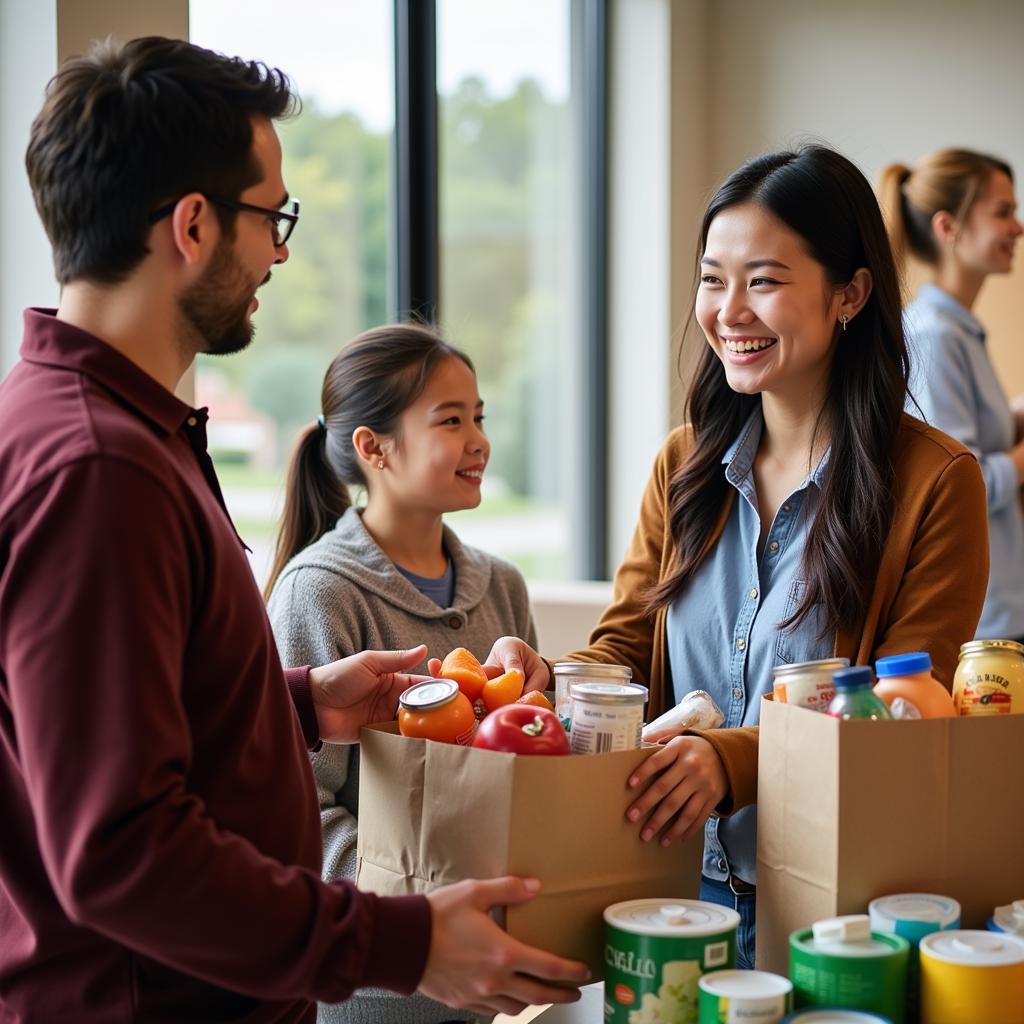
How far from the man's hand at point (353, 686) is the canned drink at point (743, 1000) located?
51cm

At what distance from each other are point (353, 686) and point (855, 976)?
63 cm

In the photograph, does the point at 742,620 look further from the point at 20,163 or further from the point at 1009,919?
the point at 20,163

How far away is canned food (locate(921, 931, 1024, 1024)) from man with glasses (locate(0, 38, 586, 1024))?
321 millimetres

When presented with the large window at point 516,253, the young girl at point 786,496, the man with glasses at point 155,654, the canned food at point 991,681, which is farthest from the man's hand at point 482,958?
the large window at point 516,253

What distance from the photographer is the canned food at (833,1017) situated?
1.04 metres

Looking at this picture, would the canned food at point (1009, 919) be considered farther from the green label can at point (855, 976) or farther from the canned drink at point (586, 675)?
the canned drink at point (586, 675)

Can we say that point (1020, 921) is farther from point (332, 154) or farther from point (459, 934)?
point (332, 154)

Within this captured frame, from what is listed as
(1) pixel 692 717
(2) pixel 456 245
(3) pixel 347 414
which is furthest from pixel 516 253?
(1) pixel 692 717

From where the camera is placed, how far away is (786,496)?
1720mm

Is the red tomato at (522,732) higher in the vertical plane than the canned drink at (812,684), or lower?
lower

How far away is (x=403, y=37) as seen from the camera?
3.59 meters

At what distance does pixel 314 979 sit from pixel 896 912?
510 millimetres

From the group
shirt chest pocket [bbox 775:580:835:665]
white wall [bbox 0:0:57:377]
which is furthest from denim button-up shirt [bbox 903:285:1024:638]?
white wall [bbox 0:0:57:377]

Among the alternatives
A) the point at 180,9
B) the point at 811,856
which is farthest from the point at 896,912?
Answer: the point at 180,9
